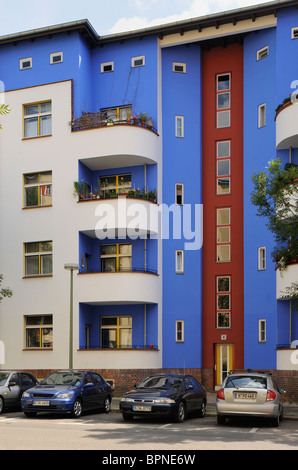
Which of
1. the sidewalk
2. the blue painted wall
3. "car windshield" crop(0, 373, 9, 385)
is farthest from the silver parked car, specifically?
the blue painted wall

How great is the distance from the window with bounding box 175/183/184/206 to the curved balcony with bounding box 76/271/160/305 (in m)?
3.72

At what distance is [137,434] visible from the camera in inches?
619

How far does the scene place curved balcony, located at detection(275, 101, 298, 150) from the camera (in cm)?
2791

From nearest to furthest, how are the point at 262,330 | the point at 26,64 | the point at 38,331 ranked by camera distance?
the point at 262,330
the point at 38,331
the point at 26,64

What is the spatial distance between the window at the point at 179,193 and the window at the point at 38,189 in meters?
5.83

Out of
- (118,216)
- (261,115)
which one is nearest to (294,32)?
(261,115)

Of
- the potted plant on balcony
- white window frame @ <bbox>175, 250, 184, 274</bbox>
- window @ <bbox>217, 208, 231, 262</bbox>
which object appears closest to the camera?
the potted plant on balcony

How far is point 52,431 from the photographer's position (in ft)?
52.2

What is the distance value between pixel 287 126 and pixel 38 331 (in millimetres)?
14184

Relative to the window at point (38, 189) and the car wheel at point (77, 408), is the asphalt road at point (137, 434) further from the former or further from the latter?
the window at point (38, 189)

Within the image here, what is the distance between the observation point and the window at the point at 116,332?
3122cm

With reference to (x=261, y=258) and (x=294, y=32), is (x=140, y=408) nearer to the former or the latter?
(x=261, y=258)

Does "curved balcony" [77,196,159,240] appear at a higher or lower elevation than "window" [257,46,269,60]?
lower

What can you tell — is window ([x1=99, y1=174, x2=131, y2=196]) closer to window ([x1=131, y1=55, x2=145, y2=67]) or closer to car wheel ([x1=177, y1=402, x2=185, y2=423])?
window ([x1=131, y1=55, x2=145, y2=67])
